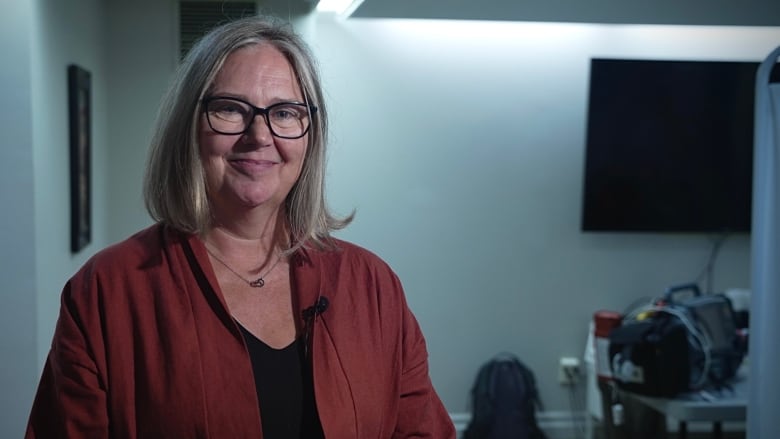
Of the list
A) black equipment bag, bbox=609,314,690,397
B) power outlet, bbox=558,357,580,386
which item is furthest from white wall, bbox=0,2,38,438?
power outlet, bbox=558,357,580,386

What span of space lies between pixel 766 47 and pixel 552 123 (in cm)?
125

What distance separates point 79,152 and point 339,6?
1.28 metres

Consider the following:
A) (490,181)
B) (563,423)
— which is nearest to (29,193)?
(490,181)

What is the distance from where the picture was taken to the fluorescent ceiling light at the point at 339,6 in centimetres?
359

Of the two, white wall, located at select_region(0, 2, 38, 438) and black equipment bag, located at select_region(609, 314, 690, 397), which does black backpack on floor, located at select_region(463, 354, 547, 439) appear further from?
white wall, located at select_region(0, 2, 38, 438)

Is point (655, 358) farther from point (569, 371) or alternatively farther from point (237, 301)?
point (237, 301)

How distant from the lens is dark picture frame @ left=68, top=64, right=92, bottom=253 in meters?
3.29

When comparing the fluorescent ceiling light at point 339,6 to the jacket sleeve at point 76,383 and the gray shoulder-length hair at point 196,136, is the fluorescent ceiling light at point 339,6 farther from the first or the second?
the jacket sleeve at point 76,383

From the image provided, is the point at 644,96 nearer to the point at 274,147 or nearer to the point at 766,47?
the point at 766,47

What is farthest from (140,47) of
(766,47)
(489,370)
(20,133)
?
(766,47)

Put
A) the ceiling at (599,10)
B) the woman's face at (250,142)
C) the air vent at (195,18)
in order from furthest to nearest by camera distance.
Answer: the air vent at (195,18)
the ceiling at (599,10)
the woman's face at (250,142)

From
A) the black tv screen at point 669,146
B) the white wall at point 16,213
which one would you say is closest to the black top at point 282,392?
the white wall at point 16,213

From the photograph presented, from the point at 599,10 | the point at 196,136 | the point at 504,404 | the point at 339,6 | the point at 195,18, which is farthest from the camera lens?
the point at 504,404

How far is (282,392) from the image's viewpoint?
1.31m
